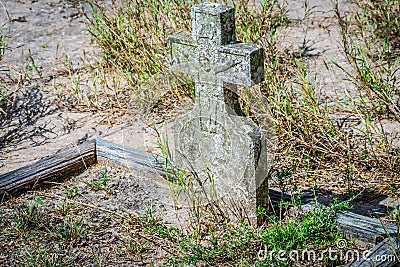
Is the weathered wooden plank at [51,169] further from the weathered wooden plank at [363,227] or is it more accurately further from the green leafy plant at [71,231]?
the weathered wooden plank at [363,227]

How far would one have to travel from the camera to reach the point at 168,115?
6301mm

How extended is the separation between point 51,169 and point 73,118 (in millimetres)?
1407

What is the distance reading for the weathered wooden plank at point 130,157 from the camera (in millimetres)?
5094

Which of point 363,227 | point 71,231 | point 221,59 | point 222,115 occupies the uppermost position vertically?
point 221,59

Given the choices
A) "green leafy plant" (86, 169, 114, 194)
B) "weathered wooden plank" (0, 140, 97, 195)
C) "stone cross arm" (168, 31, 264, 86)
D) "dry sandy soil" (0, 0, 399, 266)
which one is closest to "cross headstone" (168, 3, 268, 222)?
"stone cross arm" (168, 31, 264, 86)

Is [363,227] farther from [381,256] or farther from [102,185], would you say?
[102,185]

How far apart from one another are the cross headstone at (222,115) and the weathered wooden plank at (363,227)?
1.75 feet

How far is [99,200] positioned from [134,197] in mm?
257

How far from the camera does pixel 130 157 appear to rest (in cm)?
526

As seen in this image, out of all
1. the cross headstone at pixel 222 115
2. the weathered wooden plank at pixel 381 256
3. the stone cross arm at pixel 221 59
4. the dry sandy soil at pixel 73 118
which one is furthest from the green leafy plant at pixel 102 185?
the weathered wooden plank at pixel 381 256

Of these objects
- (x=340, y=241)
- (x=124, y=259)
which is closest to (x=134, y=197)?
(x=124, y=259)

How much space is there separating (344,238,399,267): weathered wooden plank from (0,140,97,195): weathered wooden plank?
230cm

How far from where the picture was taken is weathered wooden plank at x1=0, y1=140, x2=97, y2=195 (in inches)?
198

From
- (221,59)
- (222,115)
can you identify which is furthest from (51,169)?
(221,59)
